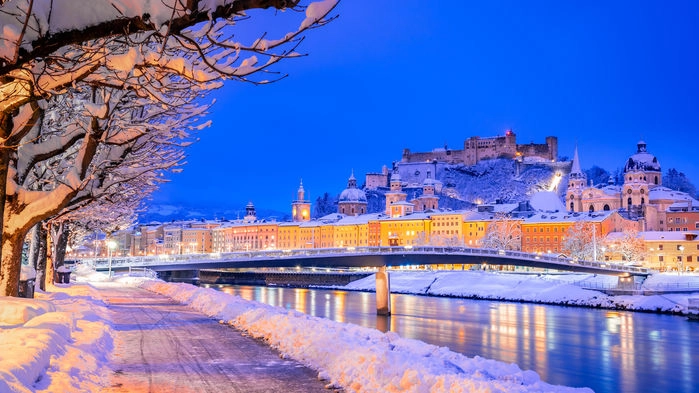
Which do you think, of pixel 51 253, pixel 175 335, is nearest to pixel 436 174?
pixel 51 253

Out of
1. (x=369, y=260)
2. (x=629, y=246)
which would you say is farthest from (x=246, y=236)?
(x=369, y=260)

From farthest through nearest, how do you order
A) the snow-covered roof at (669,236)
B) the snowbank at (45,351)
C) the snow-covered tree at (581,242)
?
the snow-covered roof at (669,236)
the snow-covered tree at (581,242)
the snowbank at (45,351)

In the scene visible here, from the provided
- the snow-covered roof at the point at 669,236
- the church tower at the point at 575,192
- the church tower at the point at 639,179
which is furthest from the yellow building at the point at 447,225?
the snow-covered roof at the point at 669,236

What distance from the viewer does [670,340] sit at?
101ft

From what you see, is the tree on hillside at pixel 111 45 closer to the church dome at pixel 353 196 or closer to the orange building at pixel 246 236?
the orange building at pixel 246 236

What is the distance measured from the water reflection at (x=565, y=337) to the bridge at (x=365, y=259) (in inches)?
141

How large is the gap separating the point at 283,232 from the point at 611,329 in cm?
11907

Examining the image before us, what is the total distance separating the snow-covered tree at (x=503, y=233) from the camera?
10106cm

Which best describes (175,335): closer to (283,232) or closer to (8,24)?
(8,24)

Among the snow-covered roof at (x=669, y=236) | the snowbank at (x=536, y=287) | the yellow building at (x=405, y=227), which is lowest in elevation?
the snowbank at (x=536, y=287)

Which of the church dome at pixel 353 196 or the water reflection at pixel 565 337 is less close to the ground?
the church dome at pixel 353 196

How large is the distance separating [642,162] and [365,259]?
101 m

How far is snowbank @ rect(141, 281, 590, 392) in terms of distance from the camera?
29.2 feet

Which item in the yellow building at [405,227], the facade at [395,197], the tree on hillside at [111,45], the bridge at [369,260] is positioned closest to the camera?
the tree on hillside at [111,45]
